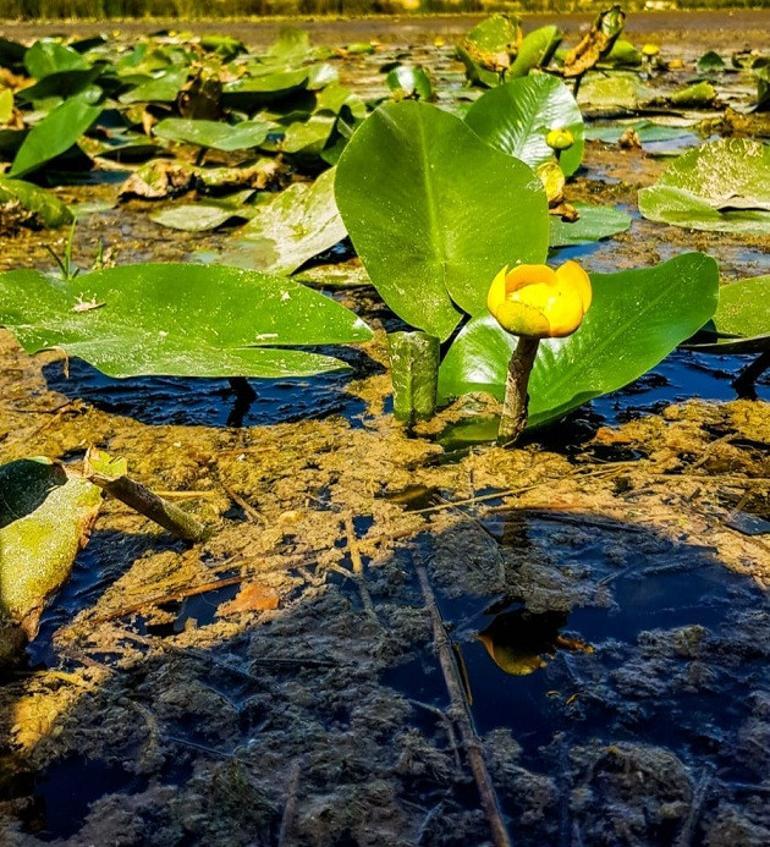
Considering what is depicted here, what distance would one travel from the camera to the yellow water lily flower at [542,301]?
982 mm

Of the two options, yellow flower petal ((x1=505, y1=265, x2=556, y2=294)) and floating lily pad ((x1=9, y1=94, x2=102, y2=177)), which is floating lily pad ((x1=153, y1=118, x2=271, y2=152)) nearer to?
floating lily pad ((x1=9, y1=94, x2=102, y2=177))

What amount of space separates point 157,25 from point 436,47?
4490mm

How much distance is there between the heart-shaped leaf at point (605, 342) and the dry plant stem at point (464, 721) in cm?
36

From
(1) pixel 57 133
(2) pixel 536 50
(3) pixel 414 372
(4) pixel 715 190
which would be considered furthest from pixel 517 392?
(2) pixel 536 50

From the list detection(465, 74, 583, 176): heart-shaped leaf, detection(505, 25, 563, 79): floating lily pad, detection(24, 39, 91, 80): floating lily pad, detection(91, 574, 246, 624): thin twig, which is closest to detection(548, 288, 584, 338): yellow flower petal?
detection(91, 574, 246, 624): thin twig

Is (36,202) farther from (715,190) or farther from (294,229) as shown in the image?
(715,190)

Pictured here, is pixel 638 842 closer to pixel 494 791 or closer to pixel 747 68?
pixel 494 791

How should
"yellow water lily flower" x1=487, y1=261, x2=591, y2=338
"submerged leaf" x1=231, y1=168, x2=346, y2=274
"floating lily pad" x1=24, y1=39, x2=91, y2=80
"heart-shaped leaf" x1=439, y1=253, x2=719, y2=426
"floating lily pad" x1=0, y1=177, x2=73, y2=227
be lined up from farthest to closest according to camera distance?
"floating lily pad" x1=24, y1=39, x2=91, y2=80, "floating lily pad" x1=0, y1=177, x2=73, y2=227, "submerged leaf" x1=231, y1=168, x2=346, y2=274, "heart-shaped leaf" x1=439, y1=253, x2=719, y2=426, "yellow water lily flower" x1=487, y1=261, x2=591, y2=338

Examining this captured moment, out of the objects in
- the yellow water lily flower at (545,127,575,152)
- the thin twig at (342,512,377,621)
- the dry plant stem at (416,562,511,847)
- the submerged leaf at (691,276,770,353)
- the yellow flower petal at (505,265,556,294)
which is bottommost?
the thin twig at (342,512,377,621)

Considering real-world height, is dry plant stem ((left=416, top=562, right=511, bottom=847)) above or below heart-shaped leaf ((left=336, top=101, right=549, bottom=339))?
below

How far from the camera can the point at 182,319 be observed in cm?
138

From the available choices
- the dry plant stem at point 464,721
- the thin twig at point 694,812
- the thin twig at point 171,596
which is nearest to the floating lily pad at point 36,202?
the thin twig at point 171,596

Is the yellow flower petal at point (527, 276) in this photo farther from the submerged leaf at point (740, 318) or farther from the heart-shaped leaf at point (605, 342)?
the submerged leaf at point (740, 318)

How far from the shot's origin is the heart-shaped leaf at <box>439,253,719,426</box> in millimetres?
1212
